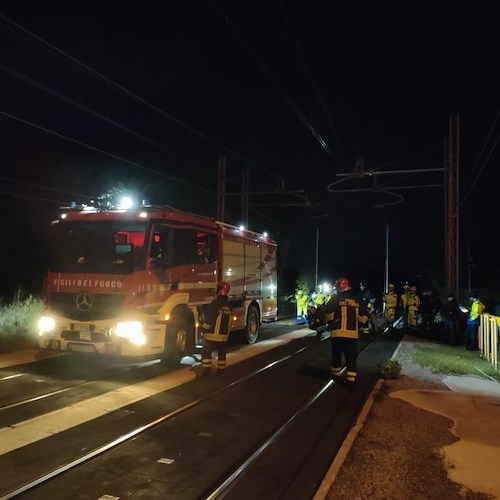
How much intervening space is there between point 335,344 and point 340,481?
424 centimetres

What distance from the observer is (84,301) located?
8.78 m

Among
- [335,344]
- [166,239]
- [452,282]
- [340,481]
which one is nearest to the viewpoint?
[340,481]

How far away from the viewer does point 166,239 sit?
9.30 metres

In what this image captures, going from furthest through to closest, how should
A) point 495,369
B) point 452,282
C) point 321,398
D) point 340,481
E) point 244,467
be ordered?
point 452,282, point 495,369, point 321,398, point 244,467, point 340,481

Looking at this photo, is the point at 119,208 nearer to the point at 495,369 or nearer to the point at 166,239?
the point at 166,239

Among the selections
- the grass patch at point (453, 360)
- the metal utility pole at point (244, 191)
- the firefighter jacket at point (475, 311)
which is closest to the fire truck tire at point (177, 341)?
the grass patch at point (453, 360)

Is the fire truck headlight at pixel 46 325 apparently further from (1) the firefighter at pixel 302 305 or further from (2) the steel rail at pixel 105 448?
(1) the firefighter at pixel 302 305

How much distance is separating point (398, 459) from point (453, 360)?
23.0 feet

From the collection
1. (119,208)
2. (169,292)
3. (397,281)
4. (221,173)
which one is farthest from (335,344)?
(397,281)

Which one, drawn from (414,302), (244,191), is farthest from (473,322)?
(244,191)

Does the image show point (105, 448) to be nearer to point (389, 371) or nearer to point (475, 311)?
point (389, 371)

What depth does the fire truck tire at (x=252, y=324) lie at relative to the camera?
1384 cm

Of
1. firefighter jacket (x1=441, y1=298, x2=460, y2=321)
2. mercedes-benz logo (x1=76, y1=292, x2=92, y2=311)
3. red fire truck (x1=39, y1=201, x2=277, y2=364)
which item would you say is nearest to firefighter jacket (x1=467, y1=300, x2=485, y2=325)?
firefighter jacket (x1=441, y1=298, x2=460, y2=321)

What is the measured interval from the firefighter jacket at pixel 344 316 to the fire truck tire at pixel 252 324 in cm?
544
